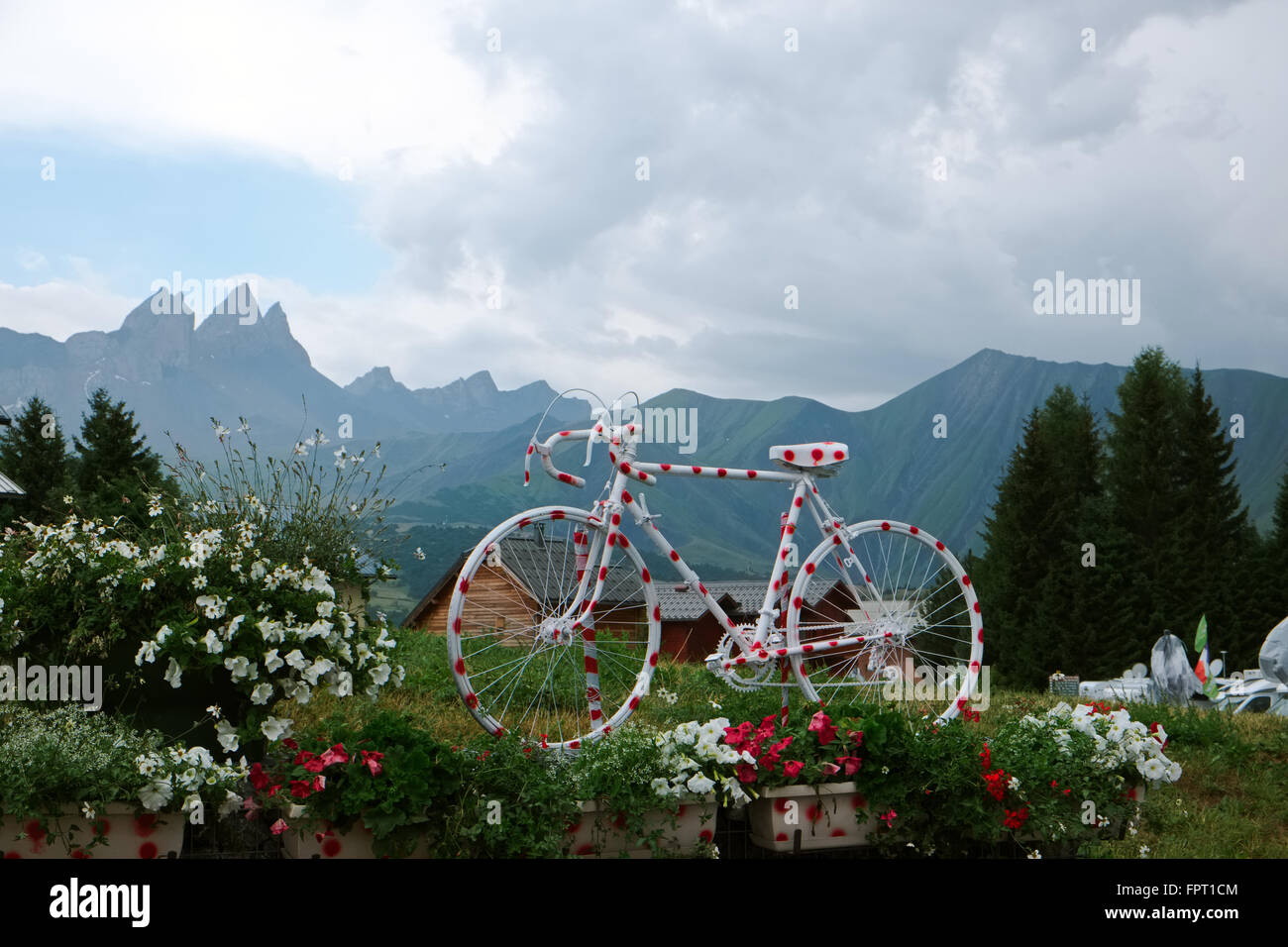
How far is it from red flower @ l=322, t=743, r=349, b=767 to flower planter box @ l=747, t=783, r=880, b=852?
4.82 feet

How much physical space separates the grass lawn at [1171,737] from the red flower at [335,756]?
108cm

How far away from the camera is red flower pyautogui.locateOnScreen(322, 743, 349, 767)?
3.25m

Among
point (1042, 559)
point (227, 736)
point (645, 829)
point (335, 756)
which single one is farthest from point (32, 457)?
point (1042, 559)

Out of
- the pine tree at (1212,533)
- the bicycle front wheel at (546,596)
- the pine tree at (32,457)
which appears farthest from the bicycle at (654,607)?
the pine tree at (1212,533)

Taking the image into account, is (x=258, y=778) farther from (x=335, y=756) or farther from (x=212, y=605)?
(x=212, y=605)

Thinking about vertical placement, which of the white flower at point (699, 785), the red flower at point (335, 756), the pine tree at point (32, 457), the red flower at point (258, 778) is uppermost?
the pine tree at point (32, 457)

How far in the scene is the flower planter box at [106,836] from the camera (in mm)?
3090

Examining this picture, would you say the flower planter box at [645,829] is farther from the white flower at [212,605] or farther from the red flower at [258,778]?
the white flower at [212,605]

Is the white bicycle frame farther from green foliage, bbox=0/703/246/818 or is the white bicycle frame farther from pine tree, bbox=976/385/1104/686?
pine tree, bbox=976/385/1104/686

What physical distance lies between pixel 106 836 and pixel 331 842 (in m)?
0.67

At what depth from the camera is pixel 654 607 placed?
4543 mm

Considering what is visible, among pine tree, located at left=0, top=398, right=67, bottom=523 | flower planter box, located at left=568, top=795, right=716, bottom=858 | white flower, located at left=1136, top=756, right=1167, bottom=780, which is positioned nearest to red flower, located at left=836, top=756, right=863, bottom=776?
flower planter box, located at left=568, top=795, right=716, bottom=858
